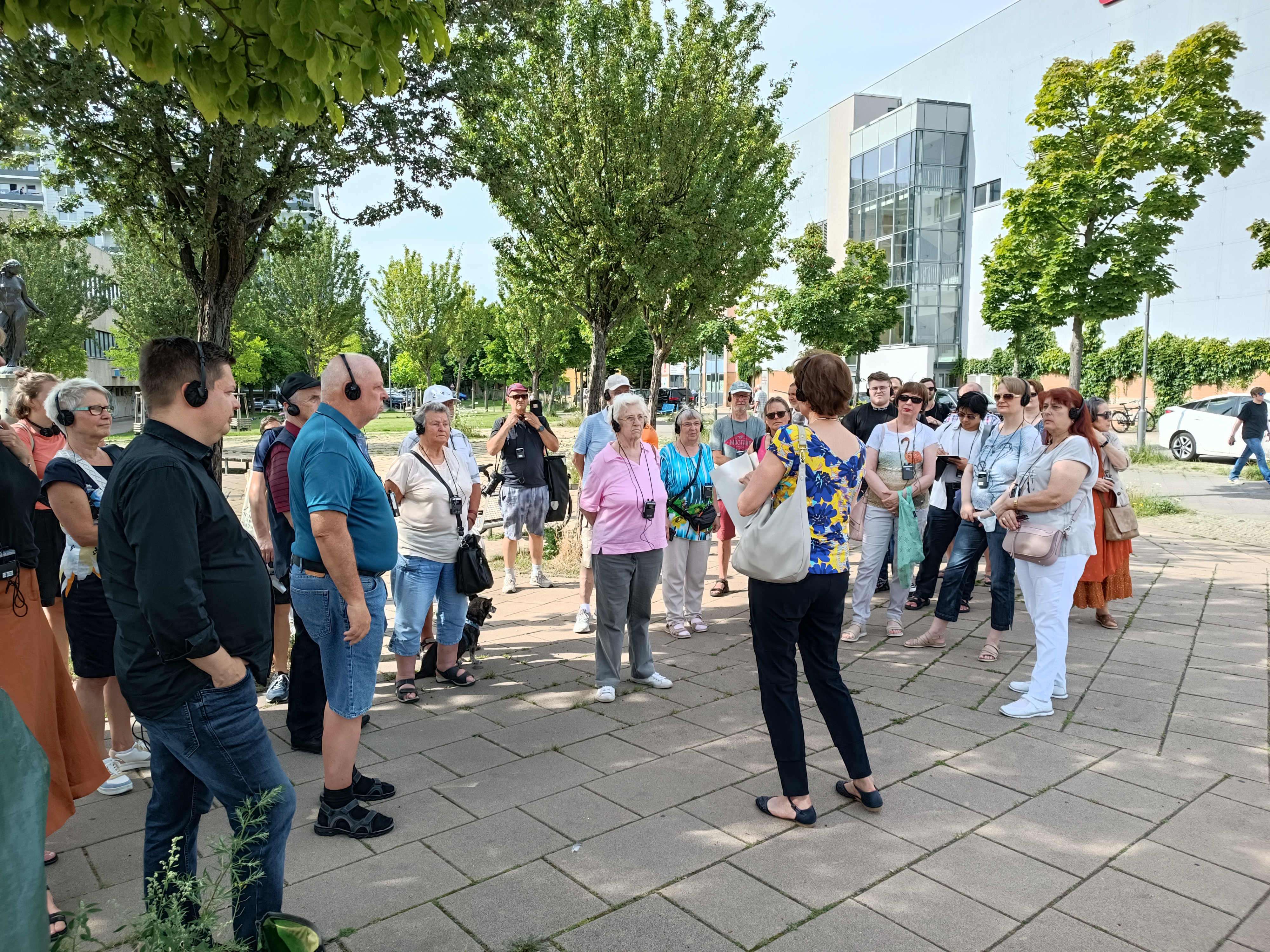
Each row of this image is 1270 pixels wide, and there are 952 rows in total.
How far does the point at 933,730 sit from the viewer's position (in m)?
4.76

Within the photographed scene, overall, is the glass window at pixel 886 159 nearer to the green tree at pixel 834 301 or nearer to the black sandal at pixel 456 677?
the green tree at pixel 834 301

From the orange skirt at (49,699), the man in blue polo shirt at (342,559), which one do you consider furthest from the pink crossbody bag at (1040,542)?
the orange skirt at (49,699)

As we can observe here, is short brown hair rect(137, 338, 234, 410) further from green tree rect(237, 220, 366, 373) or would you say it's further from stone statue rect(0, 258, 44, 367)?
green tree rect(237, 220, 366, 373)

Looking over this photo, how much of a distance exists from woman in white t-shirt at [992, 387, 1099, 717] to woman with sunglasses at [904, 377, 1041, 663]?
1.30 ft

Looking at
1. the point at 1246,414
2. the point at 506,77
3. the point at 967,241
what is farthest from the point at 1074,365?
the point at 967,241

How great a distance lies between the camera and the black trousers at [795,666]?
12.1 feet

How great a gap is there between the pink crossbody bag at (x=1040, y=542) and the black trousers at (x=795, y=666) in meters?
1.86

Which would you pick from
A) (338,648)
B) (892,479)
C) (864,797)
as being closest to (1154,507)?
(892,479)

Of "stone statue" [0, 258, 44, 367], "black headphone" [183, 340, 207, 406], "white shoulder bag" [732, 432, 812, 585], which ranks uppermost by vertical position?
"stone statue" [0, 258, 44, 367]

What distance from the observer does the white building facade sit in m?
28.9

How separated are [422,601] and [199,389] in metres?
3.16

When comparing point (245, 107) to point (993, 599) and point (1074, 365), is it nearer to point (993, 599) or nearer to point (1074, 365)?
point (993, 599)

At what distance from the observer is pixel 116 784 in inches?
160

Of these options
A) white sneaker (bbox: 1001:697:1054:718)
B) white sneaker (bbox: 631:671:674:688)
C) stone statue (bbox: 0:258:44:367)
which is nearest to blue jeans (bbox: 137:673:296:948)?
white sneaker (bbox: 631:671:674:688)
